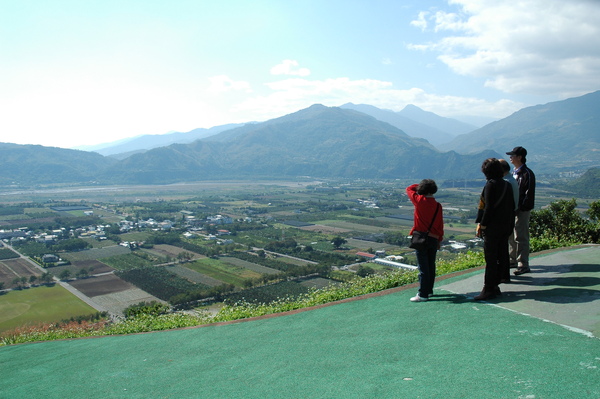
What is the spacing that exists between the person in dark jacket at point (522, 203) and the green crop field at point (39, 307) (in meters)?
21.8

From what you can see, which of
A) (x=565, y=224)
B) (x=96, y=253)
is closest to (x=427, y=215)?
(x=565, y=224)

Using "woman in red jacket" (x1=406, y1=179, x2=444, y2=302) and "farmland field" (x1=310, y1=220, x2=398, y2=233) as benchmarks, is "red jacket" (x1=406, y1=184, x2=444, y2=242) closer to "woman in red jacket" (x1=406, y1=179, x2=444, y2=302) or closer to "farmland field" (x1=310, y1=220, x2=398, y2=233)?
"woman in red jacket" (x1=406, y1=179, x2=444, y2=302)

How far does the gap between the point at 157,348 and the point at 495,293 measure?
4.10m

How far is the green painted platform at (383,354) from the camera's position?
2.69m

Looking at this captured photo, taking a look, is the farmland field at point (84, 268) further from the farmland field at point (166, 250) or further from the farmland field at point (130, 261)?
the farmland field at point (166, 250)

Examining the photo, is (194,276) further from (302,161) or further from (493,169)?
(302,161)

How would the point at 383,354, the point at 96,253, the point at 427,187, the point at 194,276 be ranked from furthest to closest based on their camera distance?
1. the point at 96,253
2. the point at 194,276
3. the point at 427,187
4. the point at 383,354

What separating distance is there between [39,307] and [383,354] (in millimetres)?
25841

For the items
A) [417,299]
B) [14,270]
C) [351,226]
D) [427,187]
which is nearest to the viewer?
[427,187]

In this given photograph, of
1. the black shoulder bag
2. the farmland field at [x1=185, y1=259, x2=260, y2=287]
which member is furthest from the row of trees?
the farmland field at [x1=185, y1=259, x2=260, y2=287]

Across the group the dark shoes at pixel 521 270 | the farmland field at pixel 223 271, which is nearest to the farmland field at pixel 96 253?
the farmland field at pixel 223 271

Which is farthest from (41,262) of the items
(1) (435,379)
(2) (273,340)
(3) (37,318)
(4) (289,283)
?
(1) (435,379)

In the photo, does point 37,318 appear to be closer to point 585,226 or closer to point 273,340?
point 273,340

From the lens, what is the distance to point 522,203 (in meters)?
5.10
